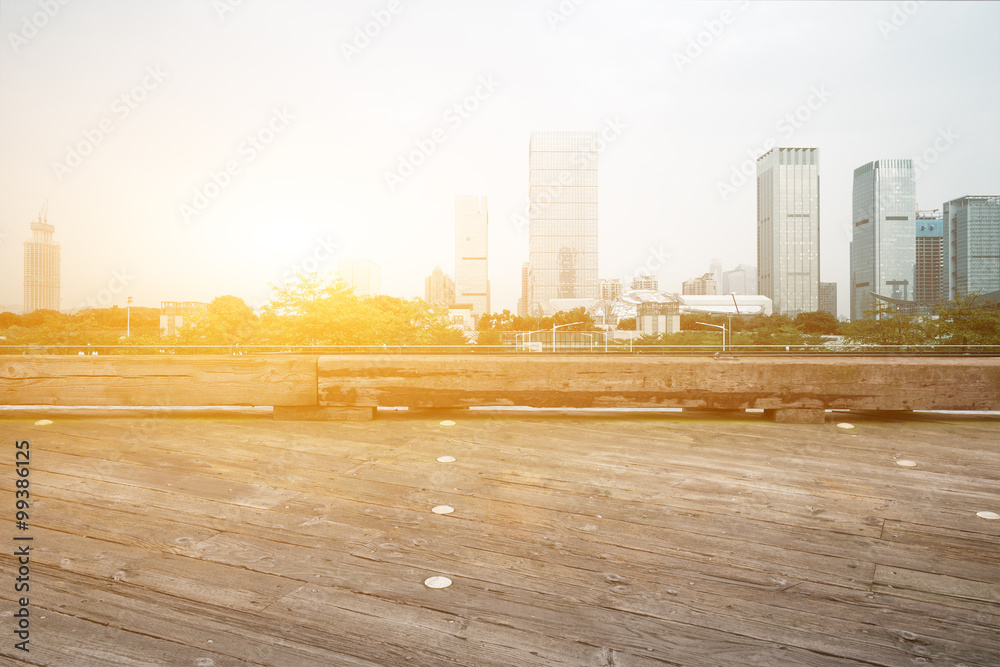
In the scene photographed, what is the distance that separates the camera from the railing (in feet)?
14.5

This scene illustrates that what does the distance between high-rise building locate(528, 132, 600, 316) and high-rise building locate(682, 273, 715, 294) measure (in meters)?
32.4

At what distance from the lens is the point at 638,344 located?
186 inches

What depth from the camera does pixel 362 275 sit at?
21.8m

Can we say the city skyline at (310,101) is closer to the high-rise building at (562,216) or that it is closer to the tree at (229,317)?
the tree at (229,317)

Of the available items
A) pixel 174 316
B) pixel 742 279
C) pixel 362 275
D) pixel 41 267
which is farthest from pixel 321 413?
pixel 742 279

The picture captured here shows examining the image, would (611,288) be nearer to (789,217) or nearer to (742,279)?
(742,279)

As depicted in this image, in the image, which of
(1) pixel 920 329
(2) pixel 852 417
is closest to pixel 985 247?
(1) pixel 920 329

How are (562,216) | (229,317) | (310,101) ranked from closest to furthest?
(229,317), (310,101), (562,216)

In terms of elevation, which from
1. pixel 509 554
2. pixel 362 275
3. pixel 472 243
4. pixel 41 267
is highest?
pixel 472 243

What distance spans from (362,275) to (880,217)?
53.4 meters

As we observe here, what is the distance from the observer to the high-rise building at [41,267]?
19.5 feet

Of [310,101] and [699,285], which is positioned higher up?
[310,101]

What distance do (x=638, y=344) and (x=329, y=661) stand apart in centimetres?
393

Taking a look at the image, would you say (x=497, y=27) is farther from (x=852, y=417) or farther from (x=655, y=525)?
(x=655, y=525)
